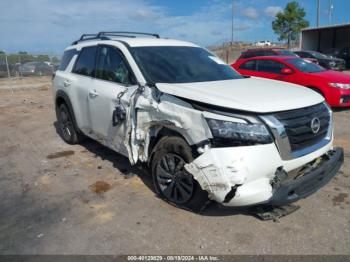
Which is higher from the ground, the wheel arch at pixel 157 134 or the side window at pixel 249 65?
the side window at pixel 249 65

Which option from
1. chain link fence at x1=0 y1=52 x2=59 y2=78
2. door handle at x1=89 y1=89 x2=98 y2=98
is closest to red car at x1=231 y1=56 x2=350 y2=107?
door handle at x1=89 y1=89 x2=98 y2=98

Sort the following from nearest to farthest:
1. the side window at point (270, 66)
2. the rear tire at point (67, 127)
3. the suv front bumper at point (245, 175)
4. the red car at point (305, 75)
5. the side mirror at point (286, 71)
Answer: the suv front bumper at point (245, 175), the rear tire at point (67, 127), the red car at point (305, 75), the side mirror at point (286, 71), the side window at point (270, 66)

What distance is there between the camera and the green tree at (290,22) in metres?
47.3

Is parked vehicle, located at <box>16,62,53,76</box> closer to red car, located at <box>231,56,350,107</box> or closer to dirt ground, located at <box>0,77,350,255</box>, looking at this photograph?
red car, located at <box>231,56,350,107</box>

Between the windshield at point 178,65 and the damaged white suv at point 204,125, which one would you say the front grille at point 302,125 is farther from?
the windshield at point 178,65

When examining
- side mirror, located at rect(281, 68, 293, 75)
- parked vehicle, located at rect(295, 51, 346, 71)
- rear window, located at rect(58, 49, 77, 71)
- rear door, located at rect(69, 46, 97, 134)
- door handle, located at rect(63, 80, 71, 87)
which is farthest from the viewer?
parked vehicle, located at rect(295, 51, 346, 71)

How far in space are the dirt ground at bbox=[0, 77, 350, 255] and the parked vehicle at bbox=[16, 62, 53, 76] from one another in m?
20.9

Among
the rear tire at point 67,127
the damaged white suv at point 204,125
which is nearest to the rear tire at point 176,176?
the damaged white suv at point 204,125

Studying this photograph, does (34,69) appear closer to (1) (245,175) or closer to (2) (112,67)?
(2) (112,67)

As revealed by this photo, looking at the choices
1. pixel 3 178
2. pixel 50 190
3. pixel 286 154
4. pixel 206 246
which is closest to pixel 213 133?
pixel 286 154

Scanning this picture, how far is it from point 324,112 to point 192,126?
152 centimetres

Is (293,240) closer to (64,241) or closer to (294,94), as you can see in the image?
(294,94)

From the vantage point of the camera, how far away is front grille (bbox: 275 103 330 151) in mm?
3018

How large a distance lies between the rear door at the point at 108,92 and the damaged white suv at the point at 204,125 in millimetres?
16
